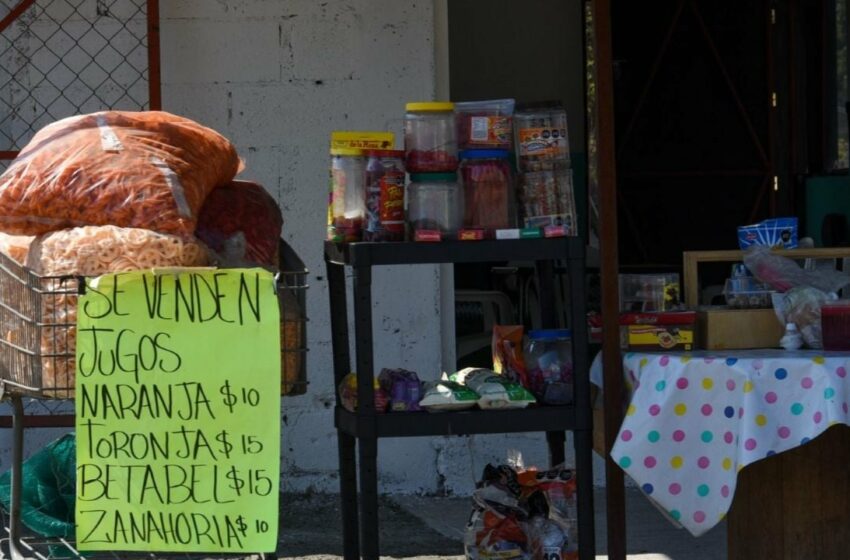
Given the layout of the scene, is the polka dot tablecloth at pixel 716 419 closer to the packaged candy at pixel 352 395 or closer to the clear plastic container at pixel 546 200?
the clear plastic container at pixel 546 200

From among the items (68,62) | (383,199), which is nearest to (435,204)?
(383,199)

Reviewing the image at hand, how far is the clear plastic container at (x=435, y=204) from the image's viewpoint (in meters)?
3.77

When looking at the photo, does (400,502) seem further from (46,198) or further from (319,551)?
(46,198)

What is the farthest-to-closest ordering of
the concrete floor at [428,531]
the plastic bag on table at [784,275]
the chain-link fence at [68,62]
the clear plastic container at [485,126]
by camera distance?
the chain-link fence at [68,62] → the concrete floor at [428,531] → the plastic bag on table at [784,275] → the clear plastic container at [485,126]

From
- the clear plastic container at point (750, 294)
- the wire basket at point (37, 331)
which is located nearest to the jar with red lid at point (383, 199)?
the wire basket at point (37, 331)

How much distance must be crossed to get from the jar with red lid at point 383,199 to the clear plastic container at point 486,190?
187mm

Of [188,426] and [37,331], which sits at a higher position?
[37,331]

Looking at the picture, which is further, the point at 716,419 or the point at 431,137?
the point at 431,137

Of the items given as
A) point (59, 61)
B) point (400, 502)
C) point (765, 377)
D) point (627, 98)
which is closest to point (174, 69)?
point (59, 61)

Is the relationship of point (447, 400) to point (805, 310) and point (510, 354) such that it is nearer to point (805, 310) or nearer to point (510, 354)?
point (510, 354)

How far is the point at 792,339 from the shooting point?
3.94 metres

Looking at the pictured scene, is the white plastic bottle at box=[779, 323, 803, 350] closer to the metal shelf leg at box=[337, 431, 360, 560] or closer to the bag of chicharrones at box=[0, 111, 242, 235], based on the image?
the metal shelf leg at box=[337, 431, 360, 560]

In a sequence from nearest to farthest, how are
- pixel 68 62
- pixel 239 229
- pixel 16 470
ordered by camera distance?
pixel 16 470, pixel 239 229, pixel 68 62

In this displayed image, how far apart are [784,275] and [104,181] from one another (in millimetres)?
2036
